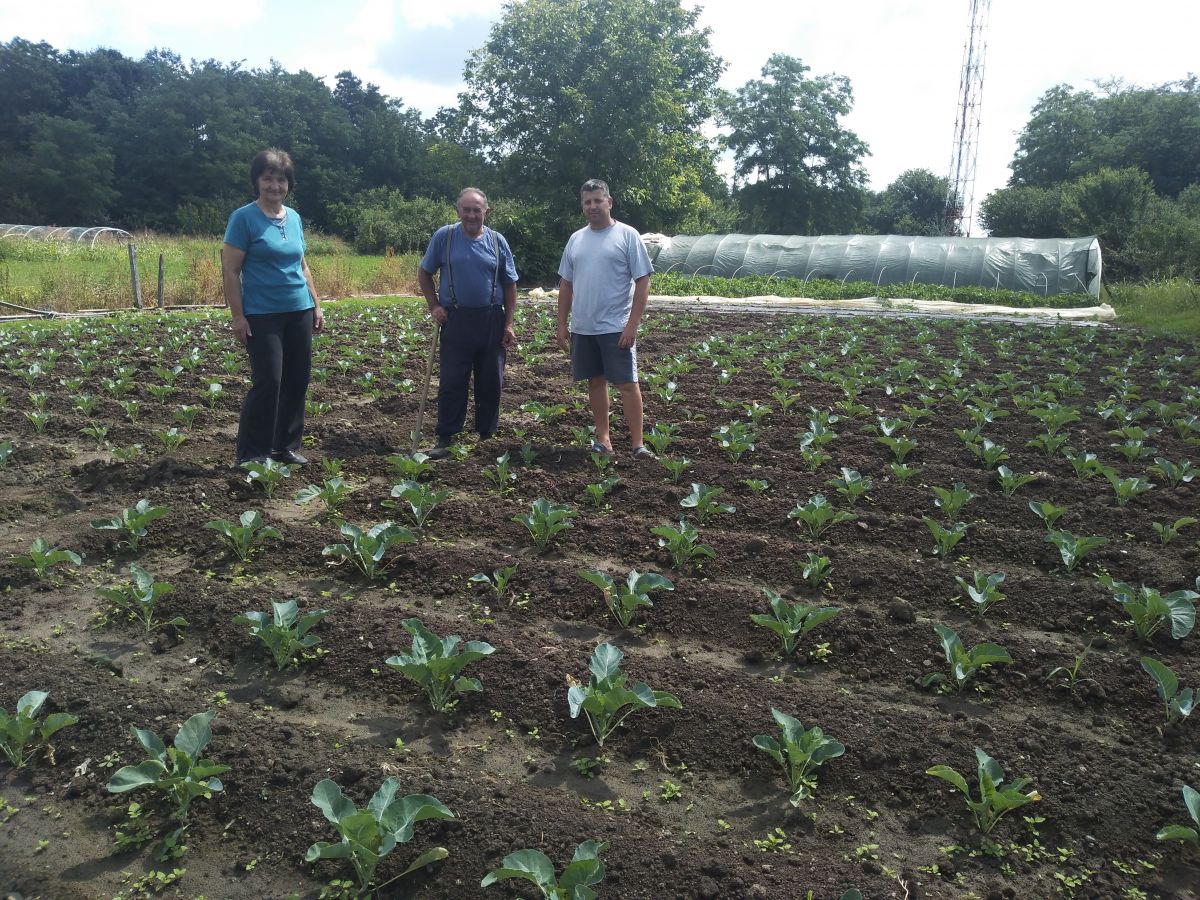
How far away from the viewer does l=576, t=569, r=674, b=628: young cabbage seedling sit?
11.8 ft

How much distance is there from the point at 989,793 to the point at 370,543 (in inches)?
113

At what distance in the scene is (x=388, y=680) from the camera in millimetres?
3250

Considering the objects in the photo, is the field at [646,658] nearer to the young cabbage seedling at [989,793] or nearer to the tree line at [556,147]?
the young cabbage seedling at [989,793]

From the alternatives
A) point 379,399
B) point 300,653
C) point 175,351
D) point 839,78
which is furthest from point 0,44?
point 300,653

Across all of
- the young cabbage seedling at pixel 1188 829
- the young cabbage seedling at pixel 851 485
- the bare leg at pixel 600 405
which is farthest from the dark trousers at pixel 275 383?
the young cabbage seedling at pixel 1188 829

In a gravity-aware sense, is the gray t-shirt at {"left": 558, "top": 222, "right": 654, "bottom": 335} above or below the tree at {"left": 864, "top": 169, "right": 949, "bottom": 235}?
below

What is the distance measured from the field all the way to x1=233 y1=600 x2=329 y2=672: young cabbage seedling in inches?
3.2

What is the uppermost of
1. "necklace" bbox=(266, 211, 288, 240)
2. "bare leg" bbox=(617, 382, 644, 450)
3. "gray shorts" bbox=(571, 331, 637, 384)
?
"necklace" bbox=(266, 211, 288, 240)

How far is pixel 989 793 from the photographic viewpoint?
2.47 metres

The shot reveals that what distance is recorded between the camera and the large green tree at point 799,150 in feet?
173

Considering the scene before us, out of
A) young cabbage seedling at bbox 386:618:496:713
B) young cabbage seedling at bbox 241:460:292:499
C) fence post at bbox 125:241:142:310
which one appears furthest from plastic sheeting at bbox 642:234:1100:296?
young cabbage seedling at bbox 386:618:496:713

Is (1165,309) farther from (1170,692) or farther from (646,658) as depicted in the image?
(646,658)

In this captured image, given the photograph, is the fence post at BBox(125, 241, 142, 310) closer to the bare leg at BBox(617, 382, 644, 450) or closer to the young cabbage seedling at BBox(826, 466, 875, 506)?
the bare leg at BBox(617, 382, 644, 450)

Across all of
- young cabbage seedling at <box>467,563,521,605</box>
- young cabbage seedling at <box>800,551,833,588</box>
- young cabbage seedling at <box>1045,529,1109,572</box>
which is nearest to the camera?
young cabbage seedling at <box>467,563,521,605</box>
